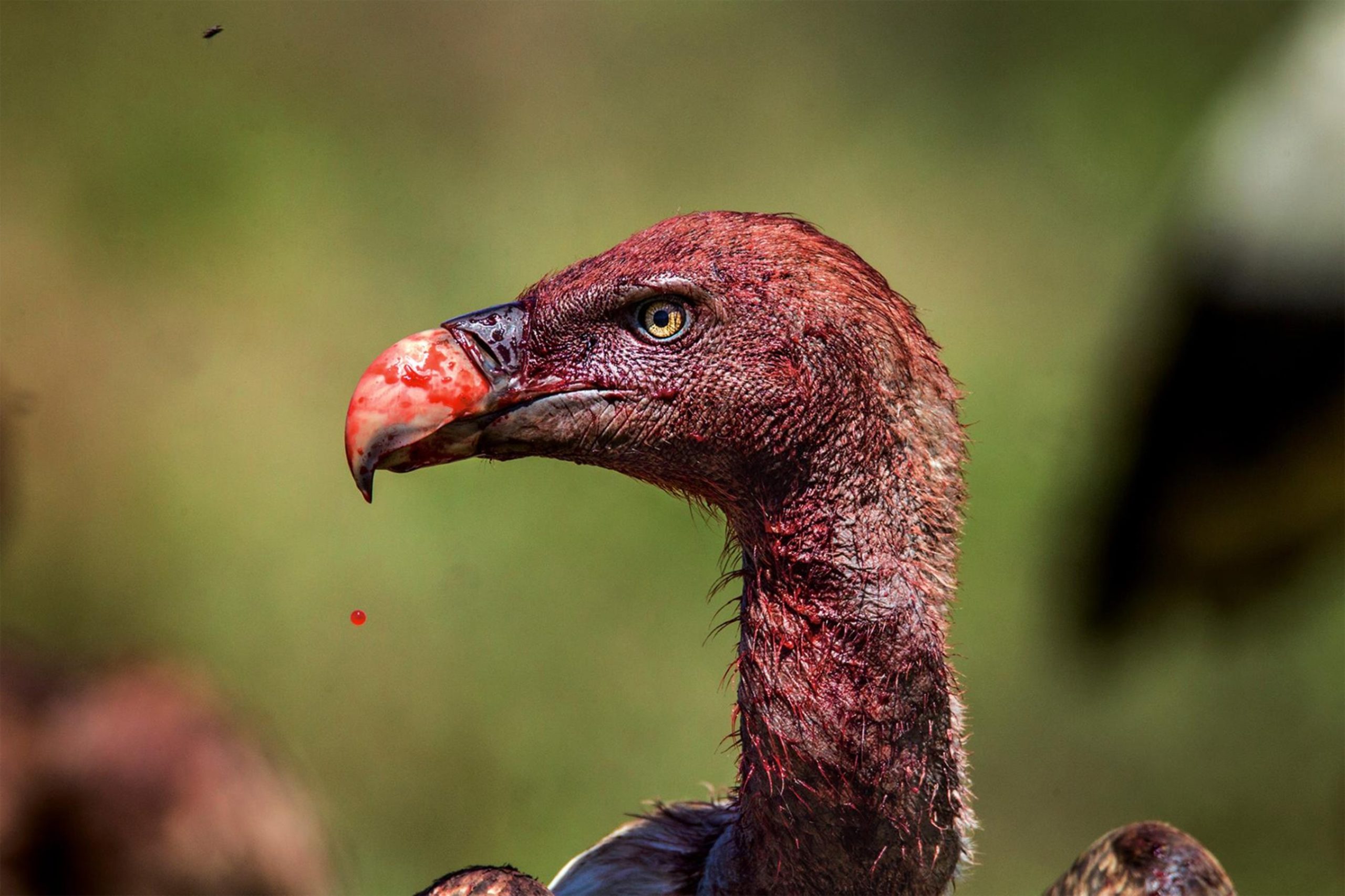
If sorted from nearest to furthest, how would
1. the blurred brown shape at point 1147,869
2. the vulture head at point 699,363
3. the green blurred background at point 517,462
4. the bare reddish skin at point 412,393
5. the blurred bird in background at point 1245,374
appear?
1. the bare reddish skin at point 412,393
2. the vulture head at point 699,363
3. the blurred brown shape at point 1147,869
4. the green blurred background at point 517,462
5. the blurred bird in background at point 1245,374

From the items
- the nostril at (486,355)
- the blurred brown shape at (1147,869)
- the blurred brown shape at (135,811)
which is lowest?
the blurred brown shape at (1147,869)

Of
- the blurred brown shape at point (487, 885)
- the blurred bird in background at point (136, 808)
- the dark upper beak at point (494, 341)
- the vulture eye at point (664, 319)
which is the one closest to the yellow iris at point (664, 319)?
the vulture eye at point (664, 319)

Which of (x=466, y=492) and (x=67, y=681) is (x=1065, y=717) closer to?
(x=466, y=492)

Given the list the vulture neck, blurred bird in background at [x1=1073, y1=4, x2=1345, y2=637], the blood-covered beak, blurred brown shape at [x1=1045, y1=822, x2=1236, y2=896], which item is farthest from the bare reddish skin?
blurred bird in background at [x1=1073, y1=4, x2=1345, y2=637]

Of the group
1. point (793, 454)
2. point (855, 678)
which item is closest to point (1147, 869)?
point (855, 678)

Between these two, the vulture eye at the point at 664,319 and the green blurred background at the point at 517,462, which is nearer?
the vulture eye at the point at 664,319

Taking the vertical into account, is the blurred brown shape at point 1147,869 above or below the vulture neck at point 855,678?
below

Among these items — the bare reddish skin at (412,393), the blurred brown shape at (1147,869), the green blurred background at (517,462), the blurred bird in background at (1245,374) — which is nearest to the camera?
the bare reddish skin at (412,393)

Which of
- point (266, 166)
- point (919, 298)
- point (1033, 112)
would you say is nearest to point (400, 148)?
point (266, 166)

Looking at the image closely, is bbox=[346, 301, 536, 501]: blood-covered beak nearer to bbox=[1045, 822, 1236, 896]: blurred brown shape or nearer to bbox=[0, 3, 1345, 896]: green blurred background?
bbox=[1045, 822, 1236, 896]: blurred brown shape

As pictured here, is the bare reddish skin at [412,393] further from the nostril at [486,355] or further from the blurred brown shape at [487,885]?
the blurred brown shape at [487,885]
